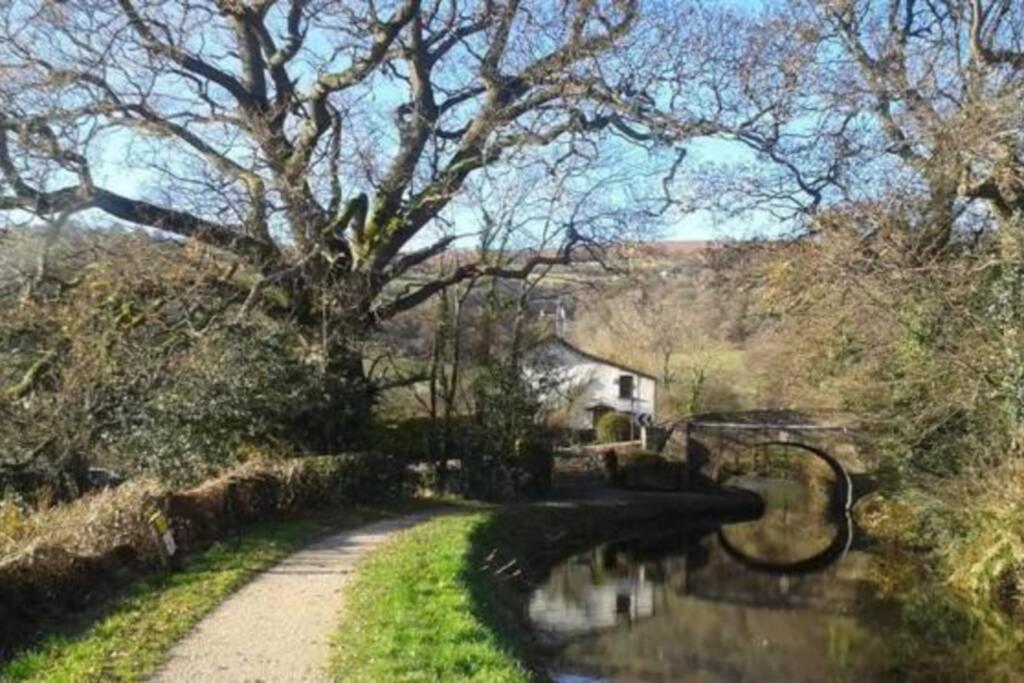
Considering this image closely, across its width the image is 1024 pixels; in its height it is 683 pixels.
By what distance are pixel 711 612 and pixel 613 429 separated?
30.0 meters

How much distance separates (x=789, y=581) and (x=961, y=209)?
768 cm

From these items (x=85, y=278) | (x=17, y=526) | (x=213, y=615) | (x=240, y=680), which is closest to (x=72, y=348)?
(x=85, y=278)

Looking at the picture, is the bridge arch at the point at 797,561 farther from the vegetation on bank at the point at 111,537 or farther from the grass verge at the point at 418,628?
the grass verge at the point at 418,628

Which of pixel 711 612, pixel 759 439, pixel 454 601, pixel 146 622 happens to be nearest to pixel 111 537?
pixel 146 622

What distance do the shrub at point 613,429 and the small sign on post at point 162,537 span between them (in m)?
36.0

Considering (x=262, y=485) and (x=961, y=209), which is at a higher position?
(x=961, y=209)

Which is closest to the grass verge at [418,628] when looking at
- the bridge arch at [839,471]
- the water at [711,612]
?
the water at [711,612]

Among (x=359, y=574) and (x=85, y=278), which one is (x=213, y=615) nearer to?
(x=359, y=574)

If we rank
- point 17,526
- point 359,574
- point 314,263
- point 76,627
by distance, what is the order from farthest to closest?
point 314,263
point 359,574
point 17,526
point 76,627

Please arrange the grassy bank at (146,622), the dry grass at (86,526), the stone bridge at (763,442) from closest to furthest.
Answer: the grassy bank at (146,622) → the dry grass at (86,526) → the stone bridge at (763,442)

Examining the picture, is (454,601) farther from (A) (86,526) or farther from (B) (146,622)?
(A) (86,526)

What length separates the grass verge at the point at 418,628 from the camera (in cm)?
867

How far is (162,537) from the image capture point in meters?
12.6

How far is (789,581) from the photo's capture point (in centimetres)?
2261
